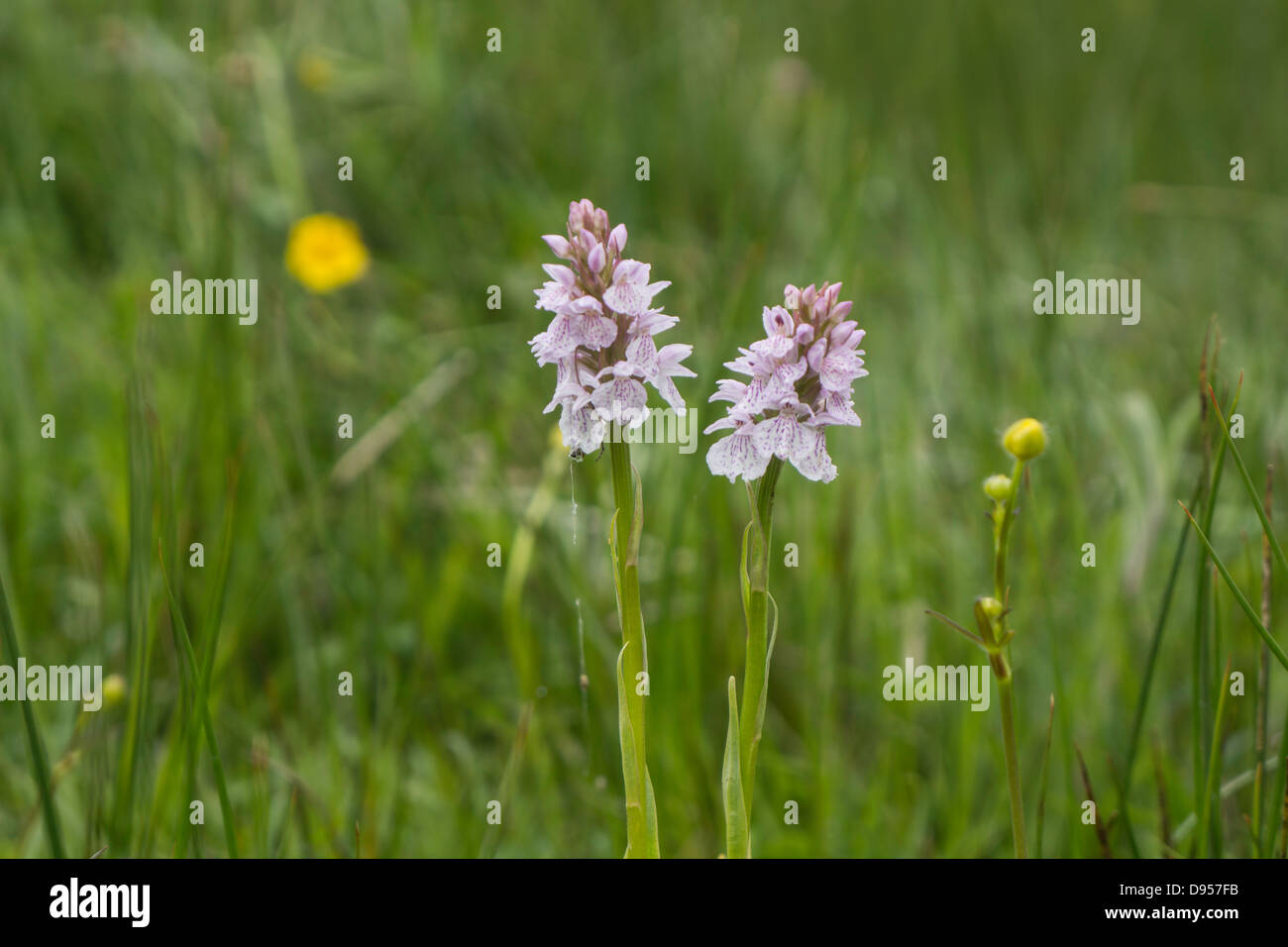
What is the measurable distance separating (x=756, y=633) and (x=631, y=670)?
0.14 metres

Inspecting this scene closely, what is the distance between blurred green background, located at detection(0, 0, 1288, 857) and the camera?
7.39 ft

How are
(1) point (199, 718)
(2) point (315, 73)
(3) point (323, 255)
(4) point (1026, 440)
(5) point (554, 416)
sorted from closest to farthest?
(4) point (1026, 440) < (1) point (199, 718) < (5) point (554, 416) < (3) point (323, 255) < (2) point (315, 73)

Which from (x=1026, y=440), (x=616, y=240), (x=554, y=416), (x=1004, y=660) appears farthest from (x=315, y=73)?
(x=1004, y=660)

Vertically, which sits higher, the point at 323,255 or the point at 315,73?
the point at 315,73

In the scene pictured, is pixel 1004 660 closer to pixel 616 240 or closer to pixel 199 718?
pixel 616 240

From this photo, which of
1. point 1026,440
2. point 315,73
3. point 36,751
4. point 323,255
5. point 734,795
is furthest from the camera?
point 315,73

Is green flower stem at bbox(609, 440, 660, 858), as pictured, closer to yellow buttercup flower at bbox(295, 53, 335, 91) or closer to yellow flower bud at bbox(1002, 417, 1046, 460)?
yellow flower bud at bbox(1002, 417, 1046, 460)

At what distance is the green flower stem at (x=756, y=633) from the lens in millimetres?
1061

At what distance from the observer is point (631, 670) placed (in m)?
1.10

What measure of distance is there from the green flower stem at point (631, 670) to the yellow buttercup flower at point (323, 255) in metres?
3.02

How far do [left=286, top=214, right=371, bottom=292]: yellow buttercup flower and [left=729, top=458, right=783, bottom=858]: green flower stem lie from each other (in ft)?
10.1
